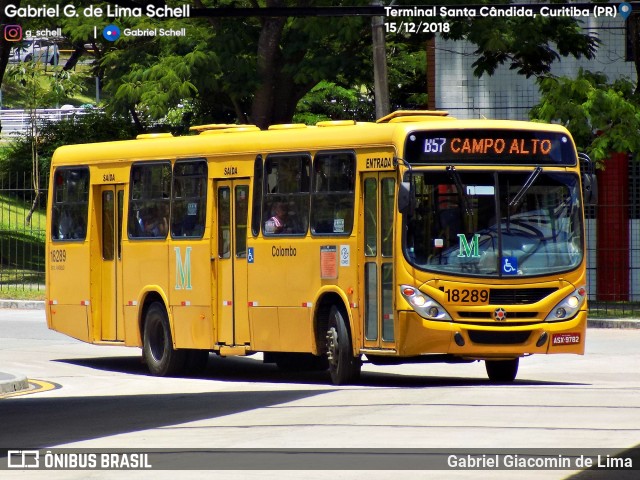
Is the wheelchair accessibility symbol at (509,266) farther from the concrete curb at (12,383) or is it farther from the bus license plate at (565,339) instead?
the concrete curb at (12,383)

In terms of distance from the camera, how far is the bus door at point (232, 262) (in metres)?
19.2

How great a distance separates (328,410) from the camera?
1438cm

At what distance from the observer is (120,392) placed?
17672mm

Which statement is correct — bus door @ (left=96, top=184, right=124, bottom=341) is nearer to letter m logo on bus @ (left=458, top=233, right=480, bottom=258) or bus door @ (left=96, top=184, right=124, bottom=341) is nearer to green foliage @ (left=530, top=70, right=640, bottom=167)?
letter m logo on bus @ (left=458, top=233, right=480, bottom=258)

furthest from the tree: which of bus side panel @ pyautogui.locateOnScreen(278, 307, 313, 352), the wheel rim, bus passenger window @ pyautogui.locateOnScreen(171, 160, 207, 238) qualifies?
the wheel rim

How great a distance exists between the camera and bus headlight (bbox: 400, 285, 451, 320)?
16688mm

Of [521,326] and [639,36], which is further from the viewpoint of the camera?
[639,36]

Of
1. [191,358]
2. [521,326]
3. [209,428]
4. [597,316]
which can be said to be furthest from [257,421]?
[597,316]

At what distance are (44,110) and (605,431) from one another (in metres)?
57.3

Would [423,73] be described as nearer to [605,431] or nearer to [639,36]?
[639,36]

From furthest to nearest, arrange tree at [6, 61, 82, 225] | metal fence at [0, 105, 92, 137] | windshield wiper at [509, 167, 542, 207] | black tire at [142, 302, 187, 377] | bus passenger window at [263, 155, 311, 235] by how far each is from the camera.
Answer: metal fence at [0, 105, 92, 137], tree at [6, 61, 82, 225], black tire at [142, 302, 187, 377], bus passenger window at [263, 155, 311, 235], windshield wiper at [509, 167, 542, 207]

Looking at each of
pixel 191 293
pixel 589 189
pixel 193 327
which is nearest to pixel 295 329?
pixel 193 327

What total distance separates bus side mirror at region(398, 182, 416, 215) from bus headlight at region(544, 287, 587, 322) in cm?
190

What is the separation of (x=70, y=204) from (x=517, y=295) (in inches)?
314
